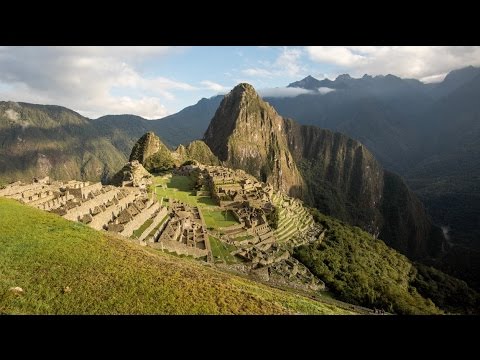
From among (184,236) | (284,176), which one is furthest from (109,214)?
(284,176)

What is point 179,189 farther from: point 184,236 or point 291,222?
point 184,236

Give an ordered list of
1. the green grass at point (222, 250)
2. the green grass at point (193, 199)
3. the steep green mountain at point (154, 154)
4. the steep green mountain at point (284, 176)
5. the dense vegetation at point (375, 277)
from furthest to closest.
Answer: the steep green mountain at point (284, 176), the steep green mountain at point (154, 154), the green grass at point (193, 199), the dense vegetation at point (375, 277), the green grass at point (222, 250)

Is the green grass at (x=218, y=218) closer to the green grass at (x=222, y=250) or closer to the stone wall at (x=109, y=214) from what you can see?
the green grass at (x=222, y=250)

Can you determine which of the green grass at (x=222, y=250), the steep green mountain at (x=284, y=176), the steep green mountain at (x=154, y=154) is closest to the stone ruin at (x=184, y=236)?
the green grass at (x=222, y=250)

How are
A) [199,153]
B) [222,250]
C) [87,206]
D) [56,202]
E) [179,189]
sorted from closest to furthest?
1. [87,206]
2. [56,202]
3. [222,250]
4. [179,189]
5. [199,153]
